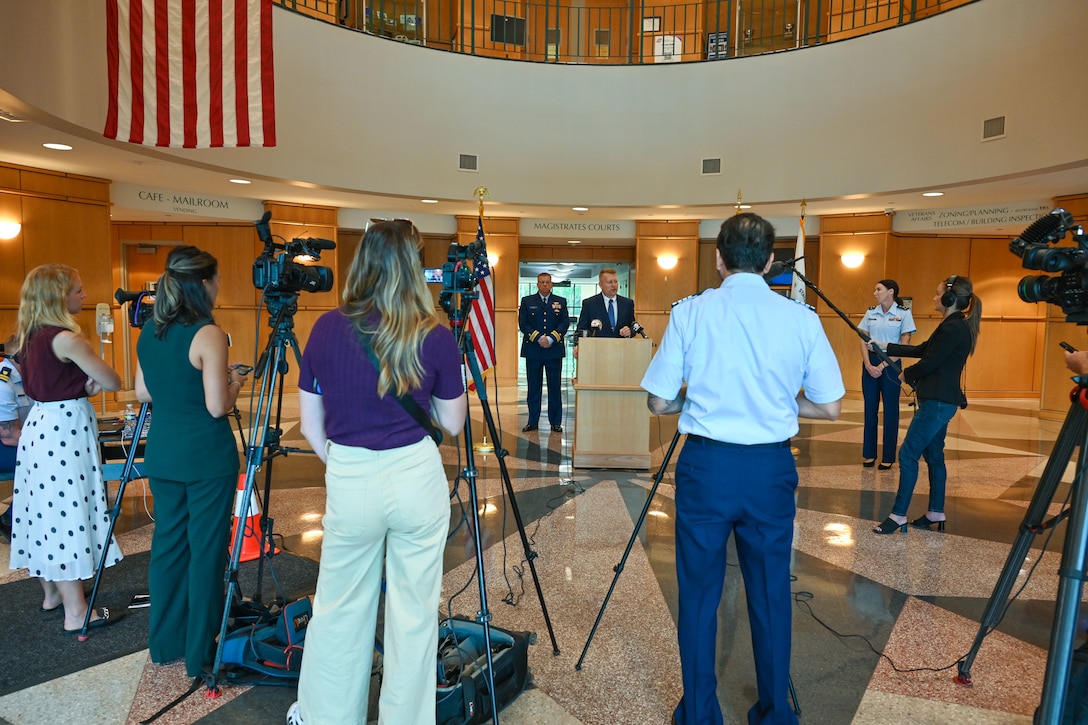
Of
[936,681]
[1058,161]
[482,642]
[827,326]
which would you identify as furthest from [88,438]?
[827,326]

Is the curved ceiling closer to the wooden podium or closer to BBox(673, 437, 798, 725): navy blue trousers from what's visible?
the wooden podium

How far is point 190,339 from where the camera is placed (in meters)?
2.53

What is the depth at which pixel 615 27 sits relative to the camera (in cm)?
1252

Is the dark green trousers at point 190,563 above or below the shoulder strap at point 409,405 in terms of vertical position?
below

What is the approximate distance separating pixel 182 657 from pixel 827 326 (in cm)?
1186

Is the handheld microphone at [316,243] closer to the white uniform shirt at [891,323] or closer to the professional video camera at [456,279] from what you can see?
the professional video camera at [456,279]

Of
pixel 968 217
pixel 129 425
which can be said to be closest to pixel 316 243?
pixel 129 425

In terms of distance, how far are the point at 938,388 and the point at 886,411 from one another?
2.06 metres

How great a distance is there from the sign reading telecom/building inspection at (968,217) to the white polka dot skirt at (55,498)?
467 inches

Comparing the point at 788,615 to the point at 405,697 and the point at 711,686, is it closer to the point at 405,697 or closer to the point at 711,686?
the point at 711,686

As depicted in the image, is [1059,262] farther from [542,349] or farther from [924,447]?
[542,349]

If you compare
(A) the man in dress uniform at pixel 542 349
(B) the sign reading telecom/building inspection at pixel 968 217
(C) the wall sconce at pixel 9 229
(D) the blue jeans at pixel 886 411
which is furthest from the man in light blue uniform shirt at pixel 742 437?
(B) the sign reading telecom/building inspection at pixel 968 217

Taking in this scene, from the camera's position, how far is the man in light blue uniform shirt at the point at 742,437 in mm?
2096

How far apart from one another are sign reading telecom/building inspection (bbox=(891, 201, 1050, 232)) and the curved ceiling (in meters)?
0.23
